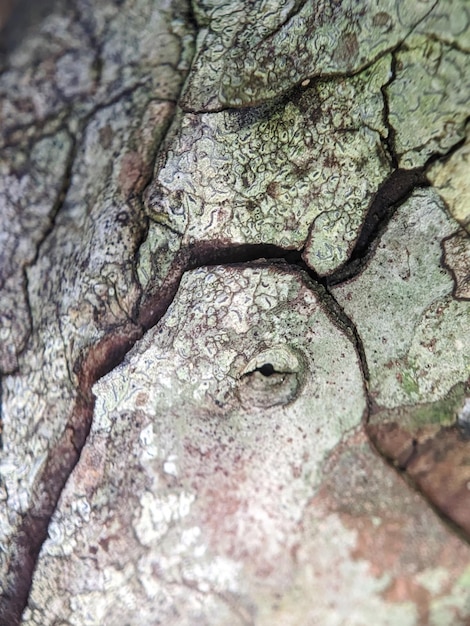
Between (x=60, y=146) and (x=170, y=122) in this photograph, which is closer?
(x=170, y=122)

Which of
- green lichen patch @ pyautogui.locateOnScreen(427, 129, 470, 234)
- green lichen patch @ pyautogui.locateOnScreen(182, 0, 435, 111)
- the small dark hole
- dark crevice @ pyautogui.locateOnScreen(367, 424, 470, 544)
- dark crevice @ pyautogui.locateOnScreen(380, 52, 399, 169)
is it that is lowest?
dark crevice @ pyautogui.locateOnScreen(367, 424, 470, 544)

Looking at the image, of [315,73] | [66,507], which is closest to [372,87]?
[315,73]

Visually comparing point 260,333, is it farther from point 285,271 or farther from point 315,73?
point 315,73

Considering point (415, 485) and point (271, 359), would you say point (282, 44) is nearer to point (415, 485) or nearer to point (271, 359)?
point (271, 359)

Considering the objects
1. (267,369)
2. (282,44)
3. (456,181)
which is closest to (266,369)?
(267,369)

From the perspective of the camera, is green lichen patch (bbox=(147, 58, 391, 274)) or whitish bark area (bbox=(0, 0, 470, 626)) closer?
whitish bark area (bbox=(0, 0, 470, 626))

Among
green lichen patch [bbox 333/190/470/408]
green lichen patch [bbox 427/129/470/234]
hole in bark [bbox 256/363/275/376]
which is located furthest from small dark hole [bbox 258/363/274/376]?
green lichen patch [bbox 427/129/470/234]

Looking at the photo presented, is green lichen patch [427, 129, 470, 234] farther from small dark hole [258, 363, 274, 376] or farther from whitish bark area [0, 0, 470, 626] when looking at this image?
small dark hole [258, 363, 274, 376]
